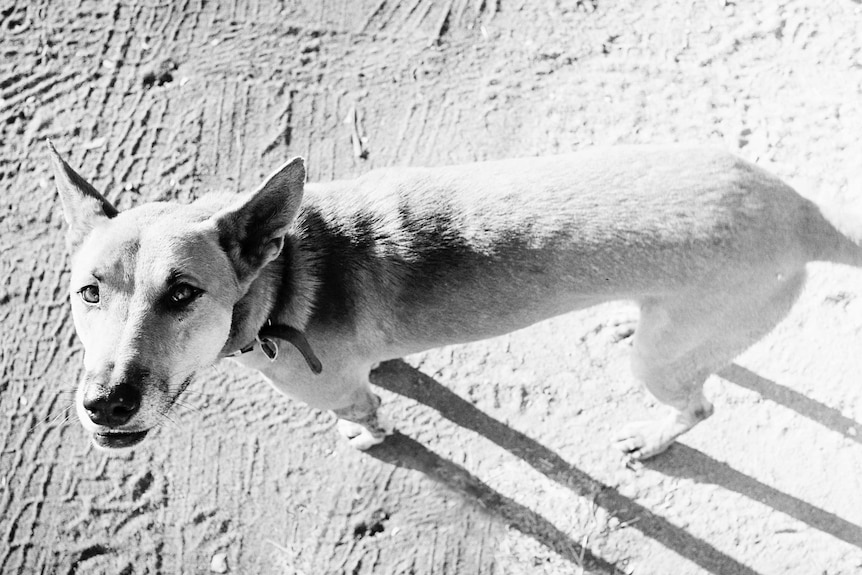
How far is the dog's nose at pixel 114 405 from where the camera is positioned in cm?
288

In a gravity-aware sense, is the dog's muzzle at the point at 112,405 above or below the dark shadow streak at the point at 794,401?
above

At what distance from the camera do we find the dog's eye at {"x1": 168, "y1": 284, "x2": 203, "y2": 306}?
10.1ft

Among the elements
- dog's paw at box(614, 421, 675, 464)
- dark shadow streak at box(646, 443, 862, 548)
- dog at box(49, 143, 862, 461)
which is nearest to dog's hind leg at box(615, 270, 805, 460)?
dog at box(49, 143, 862, 461)

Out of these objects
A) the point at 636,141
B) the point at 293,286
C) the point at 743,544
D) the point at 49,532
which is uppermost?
the point at 636,141

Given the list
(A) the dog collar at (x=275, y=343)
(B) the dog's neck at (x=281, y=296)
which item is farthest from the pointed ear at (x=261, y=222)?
Result: (A) the dog collar at (x=275, y=343)

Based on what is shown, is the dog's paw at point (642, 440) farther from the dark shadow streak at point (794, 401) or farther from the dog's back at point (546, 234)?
the dog's back at point (546, 234)

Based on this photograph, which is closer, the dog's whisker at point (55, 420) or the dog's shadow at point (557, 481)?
the dog's shadow at point (557, 481)

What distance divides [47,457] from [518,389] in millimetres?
3293

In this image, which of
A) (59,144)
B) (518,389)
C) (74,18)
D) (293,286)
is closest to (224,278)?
(293,286)

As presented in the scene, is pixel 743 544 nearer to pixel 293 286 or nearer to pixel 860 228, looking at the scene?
pixel 860 228

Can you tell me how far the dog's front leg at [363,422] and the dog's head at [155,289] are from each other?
1.14m

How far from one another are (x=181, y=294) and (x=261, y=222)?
490mm

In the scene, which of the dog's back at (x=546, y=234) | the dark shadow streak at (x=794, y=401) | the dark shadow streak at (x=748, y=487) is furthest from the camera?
the dark shadow streak at (x=794, y=401)

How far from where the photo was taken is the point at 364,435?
4.80 meters
